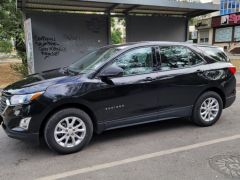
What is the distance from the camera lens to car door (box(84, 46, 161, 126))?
4.14m

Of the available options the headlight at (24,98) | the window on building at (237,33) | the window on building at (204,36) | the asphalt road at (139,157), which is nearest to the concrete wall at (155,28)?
the asphalt road at (139,157)

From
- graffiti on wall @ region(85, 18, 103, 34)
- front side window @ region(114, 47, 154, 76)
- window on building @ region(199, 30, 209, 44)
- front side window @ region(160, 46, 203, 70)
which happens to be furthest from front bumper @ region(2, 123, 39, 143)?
window on building @ region(199, 30, 209, 44)

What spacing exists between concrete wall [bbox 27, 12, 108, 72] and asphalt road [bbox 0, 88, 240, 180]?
5977 mm

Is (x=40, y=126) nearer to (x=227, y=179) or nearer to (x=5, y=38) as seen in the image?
(x=227, y=179)

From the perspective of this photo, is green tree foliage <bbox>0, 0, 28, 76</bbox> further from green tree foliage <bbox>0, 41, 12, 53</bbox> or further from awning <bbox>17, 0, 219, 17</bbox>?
awning <bbox>17, 0, 219, 17</bbox>

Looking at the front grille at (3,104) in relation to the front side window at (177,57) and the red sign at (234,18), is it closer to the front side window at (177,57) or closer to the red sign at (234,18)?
the front side window at (177,57)

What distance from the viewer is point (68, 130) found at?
396 centimetres

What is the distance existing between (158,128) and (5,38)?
11.8m

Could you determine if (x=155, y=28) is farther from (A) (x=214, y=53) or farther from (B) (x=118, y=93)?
(B) (x=118, y=93)

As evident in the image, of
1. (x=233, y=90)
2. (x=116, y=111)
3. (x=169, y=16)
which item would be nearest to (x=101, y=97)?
(x=116, y=111)

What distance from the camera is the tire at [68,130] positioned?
12.6ft

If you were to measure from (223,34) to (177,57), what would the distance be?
29750 millimetres

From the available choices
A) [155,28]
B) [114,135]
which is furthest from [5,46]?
[114,135]

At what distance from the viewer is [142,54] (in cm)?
459
